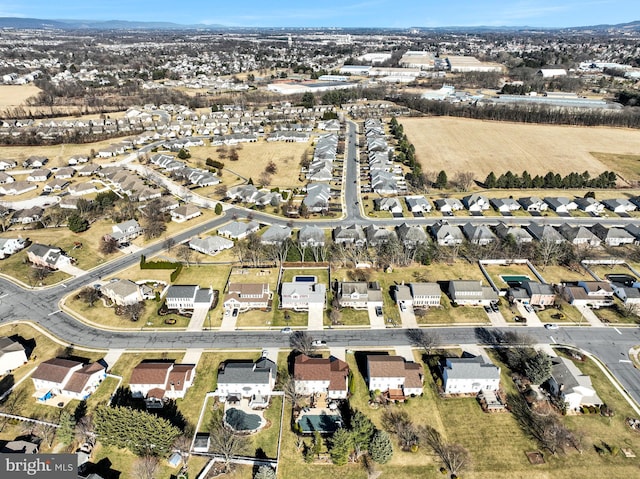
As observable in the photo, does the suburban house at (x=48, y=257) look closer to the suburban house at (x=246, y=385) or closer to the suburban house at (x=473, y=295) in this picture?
the suburban house at (x=246, y=385)

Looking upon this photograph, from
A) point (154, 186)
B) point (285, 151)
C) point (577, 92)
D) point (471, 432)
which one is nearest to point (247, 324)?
point (471, 432)

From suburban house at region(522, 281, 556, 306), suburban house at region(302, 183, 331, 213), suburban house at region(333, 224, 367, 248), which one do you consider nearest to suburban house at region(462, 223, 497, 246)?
suburban house at region(522, 281, 556, 306)

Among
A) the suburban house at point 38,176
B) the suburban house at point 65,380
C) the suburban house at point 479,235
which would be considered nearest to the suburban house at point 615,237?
the suburban house at point 479,235

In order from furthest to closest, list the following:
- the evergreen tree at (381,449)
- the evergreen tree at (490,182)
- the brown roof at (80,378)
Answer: the evergreen tree at (490,182) → the brown roof at (80,378) → the evergreen tree at (381,449)

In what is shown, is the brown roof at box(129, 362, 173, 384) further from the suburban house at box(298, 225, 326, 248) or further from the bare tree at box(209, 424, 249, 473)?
the suburban house at box(298, 225, 326, 248)

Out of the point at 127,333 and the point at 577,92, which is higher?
the point at 577,92

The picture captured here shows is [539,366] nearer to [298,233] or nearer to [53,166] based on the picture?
[298,233]
